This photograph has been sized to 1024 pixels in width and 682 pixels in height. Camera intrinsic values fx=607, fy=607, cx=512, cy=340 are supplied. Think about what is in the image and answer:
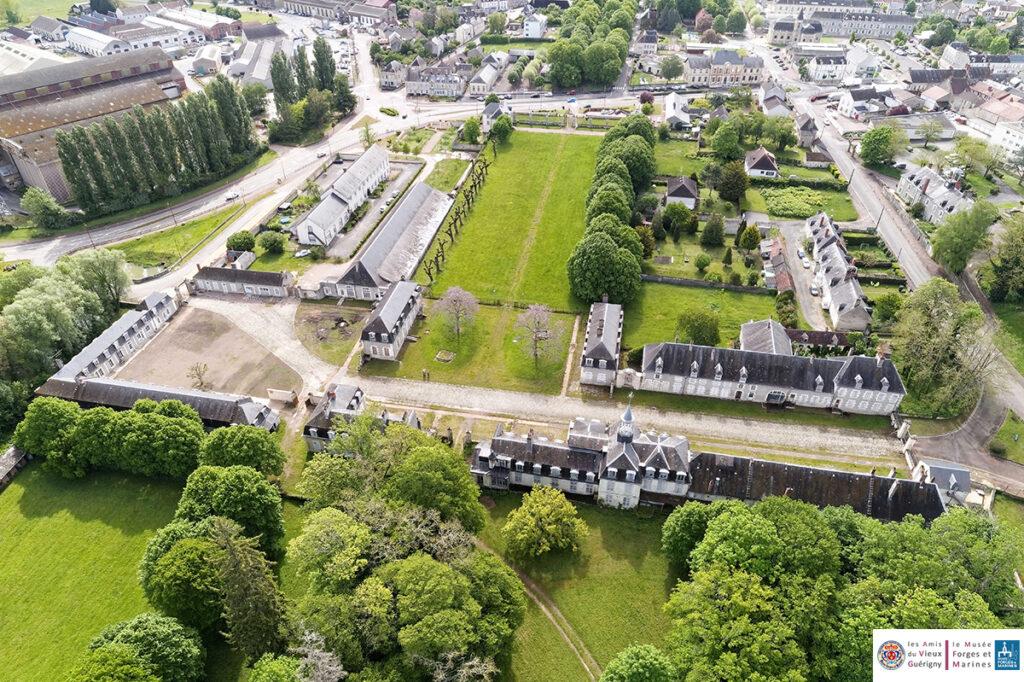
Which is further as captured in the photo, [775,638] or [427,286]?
[427,286]

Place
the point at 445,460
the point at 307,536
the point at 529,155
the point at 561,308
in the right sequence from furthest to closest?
1. the point at 529,155
2. the point at 561,308
3. the point at 445,460
4. the point at 307,536

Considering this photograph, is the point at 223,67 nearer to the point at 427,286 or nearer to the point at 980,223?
the point at 427,286

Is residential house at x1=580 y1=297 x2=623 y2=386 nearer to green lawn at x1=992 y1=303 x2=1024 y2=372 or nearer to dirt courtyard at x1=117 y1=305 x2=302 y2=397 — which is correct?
dirt courtyard at x1=117 y1=305 x2=302 y2=397

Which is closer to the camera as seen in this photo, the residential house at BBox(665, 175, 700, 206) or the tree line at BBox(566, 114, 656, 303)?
the tree line at BBox(566, 114, 656, 303)

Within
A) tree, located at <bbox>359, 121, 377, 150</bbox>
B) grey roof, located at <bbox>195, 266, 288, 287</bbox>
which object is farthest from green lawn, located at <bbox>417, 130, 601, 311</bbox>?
tree, located at <bbox>359, 121, 377, 150</bbox>

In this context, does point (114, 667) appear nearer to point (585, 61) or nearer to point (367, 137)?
point (367, 137)

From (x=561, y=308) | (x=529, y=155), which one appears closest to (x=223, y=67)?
(x=529, y=155)

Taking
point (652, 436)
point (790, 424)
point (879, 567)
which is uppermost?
point (879, 567)

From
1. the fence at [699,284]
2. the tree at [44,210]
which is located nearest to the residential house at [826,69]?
the fence at [699,284]
